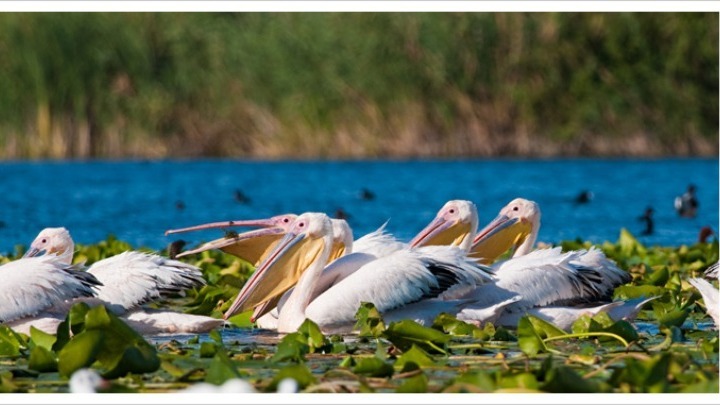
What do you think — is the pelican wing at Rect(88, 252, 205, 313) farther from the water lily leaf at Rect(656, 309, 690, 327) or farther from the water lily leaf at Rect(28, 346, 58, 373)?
the water lily leaf at Rect(656, 309, 690, 327)

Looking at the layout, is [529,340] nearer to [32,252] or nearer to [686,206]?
[32,252]

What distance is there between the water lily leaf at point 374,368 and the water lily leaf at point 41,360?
1.19 m

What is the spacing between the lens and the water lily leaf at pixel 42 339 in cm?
607

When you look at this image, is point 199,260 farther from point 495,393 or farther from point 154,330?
point 495,393

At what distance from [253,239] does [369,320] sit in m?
1.35

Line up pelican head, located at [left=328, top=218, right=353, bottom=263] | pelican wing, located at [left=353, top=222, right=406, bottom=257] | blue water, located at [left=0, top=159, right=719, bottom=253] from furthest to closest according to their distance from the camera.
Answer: blue water, located at [left=0, top=159, right=719, bottom=253]
pelican head, located at [left=328, top=218, right=353, bottom=263]
pelican wing, located at [left=353, top=222, right=406, bottom=257]

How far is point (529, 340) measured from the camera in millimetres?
6043

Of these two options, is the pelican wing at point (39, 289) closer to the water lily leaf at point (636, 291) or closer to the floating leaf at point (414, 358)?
the floating leaf at point (414, 358)

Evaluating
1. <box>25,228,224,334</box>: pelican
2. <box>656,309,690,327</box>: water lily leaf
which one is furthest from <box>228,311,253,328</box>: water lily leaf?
<box>656,309,690,327</box>: water lily leaf

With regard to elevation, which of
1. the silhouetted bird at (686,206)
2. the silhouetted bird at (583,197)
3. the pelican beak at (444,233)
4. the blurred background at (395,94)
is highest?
the blurred background at (395,94)

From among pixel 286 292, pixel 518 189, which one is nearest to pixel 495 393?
pixel 286 292

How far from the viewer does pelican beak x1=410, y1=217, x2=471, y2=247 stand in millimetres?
8148

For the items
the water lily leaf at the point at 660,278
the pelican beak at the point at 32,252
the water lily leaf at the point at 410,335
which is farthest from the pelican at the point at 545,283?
the pelican beak at the point at 32,252

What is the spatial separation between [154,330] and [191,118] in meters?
25.8
